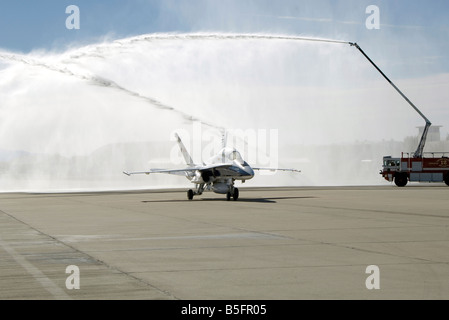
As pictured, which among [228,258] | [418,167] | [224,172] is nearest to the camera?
[228,258]

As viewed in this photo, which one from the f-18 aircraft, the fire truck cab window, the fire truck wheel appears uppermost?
the fire truck cab window

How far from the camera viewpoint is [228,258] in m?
15.2

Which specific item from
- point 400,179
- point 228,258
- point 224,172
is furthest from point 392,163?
point 228,258

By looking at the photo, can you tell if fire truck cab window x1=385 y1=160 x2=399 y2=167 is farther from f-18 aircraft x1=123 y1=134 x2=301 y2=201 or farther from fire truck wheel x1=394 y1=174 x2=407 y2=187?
f-18 aircraft x1=123 y1=134 x2=301 y2=201

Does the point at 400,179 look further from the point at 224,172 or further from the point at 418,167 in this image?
the point at 224,172

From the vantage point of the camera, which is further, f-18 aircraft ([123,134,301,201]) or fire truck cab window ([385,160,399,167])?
fire truck cab window ([385,160,399,167])

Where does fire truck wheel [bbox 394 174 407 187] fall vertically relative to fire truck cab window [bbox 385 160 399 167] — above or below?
below

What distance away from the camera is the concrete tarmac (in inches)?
436

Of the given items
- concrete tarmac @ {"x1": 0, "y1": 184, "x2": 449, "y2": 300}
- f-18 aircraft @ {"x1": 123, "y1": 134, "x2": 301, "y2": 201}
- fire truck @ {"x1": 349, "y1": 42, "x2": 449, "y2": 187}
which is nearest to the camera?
concrete tarmac @ {"x1": 0, "y1": 184, "x2": 449, "y2": 300}

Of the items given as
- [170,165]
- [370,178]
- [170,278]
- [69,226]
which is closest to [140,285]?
[170,278]

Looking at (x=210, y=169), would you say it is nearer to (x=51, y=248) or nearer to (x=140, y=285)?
(x=51, y=248)

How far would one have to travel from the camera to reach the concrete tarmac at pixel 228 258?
36.3 ft

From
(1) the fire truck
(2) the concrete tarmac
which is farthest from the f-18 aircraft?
(1) the fire truck

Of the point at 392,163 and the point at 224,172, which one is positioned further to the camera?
the point at 392,163
